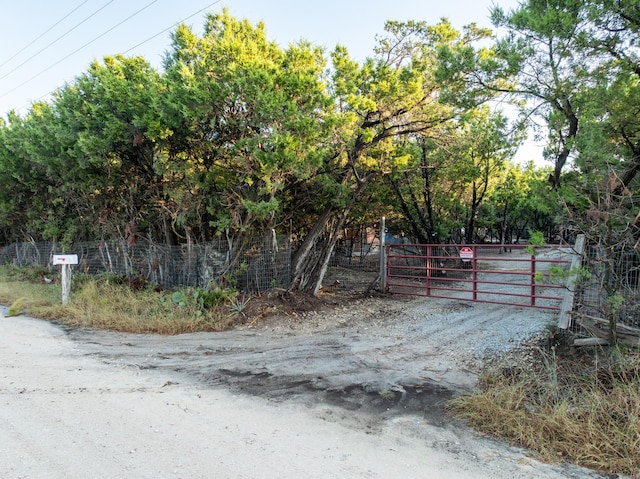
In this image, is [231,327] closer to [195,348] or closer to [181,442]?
[195,348]

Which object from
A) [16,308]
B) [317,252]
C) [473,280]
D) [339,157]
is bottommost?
[16,308]

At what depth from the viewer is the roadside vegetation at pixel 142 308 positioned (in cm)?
855

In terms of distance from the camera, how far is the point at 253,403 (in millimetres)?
4656

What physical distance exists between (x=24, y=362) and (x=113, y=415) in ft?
9.90

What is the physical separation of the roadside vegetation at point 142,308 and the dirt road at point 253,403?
0.50 meters

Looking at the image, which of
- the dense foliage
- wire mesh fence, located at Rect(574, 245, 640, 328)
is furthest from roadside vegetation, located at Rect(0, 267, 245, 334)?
wire mesh fence, located at Rect(574, 245, 640, 328)

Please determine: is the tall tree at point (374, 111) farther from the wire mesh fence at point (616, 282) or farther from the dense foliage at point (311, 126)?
the wire mesh fence at point (616, 282)

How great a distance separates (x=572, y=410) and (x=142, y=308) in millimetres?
8674

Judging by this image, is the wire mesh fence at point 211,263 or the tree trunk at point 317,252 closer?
the wire mesh fence at point 211,263

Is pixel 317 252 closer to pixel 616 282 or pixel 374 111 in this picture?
pixel 374 111

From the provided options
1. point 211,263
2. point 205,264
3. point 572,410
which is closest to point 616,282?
point 572,410

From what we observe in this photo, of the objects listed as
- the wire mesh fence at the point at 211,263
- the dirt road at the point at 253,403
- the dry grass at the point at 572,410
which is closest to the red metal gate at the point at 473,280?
the dirt road at the point at 253,403

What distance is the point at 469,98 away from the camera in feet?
23.9

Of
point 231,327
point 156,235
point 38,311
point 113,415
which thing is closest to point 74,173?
point 156,235
